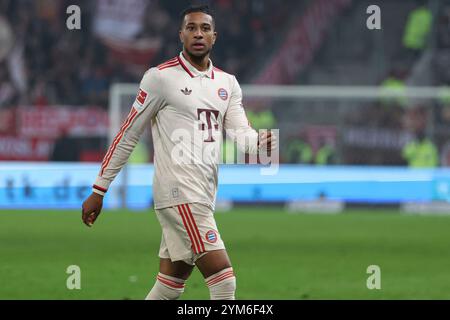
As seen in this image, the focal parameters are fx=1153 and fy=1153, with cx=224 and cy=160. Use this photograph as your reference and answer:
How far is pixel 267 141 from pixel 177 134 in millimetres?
463

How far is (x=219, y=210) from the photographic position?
1930 centimetres

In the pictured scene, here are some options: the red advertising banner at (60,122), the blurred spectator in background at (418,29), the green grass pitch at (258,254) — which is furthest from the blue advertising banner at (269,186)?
the blurred spectator in background at (418,29)

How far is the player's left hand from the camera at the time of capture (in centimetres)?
591

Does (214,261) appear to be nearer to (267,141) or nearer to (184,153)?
(184,153)

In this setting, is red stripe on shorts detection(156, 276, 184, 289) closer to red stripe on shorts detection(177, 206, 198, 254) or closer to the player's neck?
red stripe on shorts detection(177, 206, 198, 254)

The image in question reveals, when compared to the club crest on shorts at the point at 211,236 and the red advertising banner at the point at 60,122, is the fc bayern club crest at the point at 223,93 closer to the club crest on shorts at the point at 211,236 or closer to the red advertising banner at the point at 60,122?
the club crest on shorts at the point at 211,236

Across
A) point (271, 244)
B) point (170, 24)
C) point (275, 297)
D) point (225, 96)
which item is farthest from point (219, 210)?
point (225, 96)

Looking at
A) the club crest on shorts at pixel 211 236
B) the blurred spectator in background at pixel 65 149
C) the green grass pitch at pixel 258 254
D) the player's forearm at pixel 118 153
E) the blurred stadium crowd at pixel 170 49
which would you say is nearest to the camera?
the club crest on shorts at pixel 211 236

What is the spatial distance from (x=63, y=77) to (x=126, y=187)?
6.48 meters

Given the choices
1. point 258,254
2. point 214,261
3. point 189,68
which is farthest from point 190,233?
point 258,254

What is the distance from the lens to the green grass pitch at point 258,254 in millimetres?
8969

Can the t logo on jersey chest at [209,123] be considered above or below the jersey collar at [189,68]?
below
